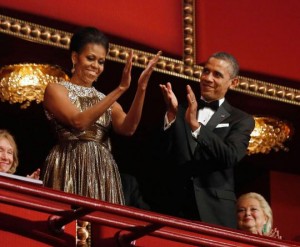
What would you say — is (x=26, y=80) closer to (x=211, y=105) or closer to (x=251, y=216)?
(x=211, y=105)

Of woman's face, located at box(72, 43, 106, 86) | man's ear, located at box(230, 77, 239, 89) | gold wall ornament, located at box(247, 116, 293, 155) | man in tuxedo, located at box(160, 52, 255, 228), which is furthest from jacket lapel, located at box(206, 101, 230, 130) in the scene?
gold wall ornament, located at box(247, 116, 293, 155)

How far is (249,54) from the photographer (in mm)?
4254

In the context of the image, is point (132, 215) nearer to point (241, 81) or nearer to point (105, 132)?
point (105, 132)

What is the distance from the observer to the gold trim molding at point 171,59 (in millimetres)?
3906

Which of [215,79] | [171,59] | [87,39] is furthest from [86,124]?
[171,59]

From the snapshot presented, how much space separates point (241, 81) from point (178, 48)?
9.3 inches

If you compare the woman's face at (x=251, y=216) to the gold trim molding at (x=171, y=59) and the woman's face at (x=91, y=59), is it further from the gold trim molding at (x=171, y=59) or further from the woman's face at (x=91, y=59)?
the woman's face at (x=91, y=59)

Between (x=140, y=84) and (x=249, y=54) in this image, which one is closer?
(x=140, y=84)

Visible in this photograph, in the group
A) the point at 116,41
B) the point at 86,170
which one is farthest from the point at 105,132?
the point at 116,41

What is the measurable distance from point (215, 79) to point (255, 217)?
543 mm

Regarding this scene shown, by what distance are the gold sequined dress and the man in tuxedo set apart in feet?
0.57

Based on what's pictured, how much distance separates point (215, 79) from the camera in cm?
375

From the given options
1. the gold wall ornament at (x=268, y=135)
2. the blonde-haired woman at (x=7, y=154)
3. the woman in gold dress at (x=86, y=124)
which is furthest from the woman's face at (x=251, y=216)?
the blonde-haired woman at (x=7, y=154)

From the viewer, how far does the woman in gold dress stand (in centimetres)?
347
